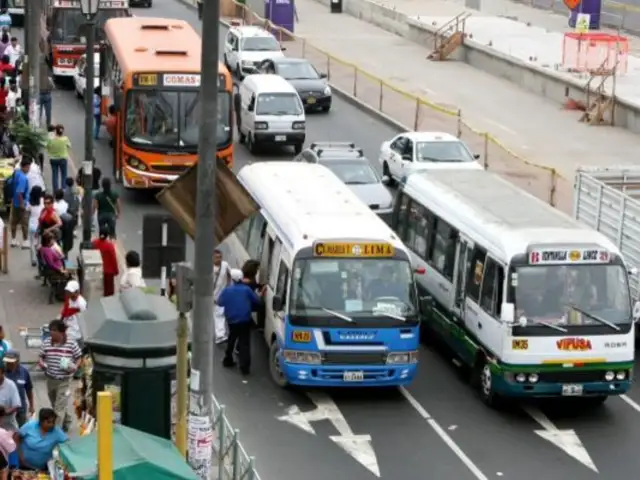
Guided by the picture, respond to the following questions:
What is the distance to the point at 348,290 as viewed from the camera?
20.2 m

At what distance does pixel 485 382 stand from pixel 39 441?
7.11 m

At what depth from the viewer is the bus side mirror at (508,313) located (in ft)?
64.2

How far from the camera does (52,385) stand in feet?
58.5

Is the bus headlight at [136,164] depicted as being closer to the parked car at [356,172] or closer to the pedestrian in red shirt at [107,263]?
the parked car at [356,172]

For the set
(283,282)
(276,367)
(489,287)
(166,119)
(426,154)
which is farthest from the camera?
(426,154)

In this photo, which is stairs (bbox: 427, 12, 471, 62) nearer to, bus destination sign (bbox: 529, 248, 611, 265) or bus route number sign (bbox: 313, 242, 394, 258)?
bus route number sign (bbox: 313, 242, 394, 258)

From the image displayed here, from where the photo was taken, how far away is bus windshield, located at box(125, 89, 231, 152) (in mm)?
30750

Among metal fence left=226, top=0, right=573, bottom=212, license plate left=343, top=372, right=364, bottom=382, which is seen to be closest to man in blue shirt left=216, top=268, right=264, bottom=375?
license plate left=343, top=372, right=364, bottom=382

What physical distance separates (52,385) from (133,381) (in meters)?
3.10

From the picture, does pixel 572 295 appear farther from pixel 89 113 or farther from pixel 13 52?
pixel 13 52

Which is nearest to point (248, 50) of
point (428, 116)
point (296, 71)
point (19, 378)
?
point (296, 71)

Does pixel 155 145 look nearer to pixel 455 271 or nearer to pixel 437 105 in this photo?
pixel 455 271

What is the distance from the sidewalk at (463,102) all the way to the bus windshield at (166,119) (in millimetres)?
7527

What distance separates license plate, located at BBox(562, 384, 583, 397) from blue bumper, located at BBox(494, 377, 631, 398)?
1.7 inches
